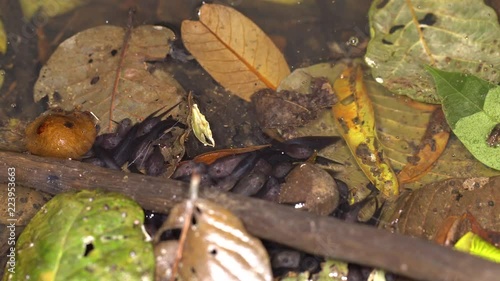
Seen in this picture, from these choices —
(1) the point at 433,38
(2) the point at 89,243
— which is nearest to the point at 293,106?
(1) the point at 433,38

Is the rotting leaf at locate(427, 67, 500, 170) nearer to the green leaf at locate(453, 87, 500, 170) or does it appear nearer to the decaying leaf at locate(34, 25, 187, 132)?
the green leaf at locate(453, 87, 500, 170)

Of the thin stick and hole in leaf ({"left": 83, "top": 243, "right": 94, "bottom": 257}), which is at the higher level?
the thin stick

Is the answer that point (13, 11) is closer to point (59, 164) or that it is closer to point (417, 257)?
point (59, 164)

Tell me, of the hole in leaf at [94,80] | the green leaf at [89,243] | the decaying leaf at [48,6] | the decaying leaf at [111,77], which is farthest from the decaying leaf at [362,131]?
the decaying leaf at [48,6]

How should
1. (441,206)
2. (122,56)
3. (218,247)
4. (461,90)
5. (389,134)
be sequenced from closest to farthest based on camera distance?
(218,247) → (461,90) → (441,206) → (389,134) → (122,56)

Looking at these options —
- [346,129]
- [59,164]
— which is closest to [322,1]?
[346,129]

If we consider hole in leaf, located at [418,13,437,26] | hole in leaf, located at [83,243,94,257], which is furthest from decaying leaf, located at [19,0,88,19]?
hole in leaf, located at [418,13,437,26]

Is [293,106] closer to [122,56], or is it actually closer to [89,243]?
[122,56]
